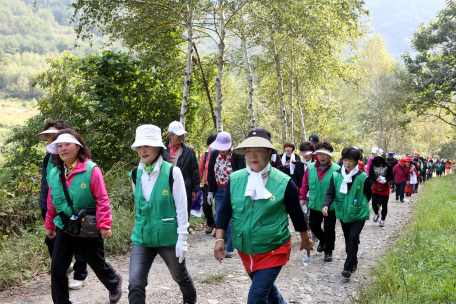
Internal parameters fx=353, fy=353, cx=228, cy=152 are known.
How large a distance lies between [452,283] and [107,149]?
10.2 meters

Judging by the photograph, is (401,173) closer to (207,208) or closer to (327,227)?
(327,227)

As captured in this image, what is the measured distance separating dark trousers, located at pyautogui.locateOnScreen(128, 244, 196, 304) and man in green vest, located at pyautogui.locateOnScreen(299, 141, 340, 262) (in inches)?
128

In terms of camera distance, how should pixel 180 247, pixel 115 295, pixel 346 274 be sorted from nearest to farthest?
pixel 180 247, pixel 115 295, pixel 346 274

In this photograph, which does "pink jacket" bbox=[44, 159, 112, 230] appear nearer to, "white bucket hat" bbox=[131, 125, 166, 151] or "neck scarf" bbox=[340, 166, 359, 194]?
"white bucket hat" bbox=[131, 125, 166, 151]

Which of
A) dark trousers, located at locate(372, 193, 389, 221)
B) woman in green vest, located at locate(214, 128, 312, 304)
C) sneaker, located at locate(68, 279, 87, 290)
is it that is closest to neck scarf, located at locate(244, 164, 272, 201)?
woman in green vest, located at locate(214, 128, 312, 304)

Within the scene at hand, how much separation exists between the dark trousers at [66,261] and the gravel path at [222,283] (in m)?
0.68

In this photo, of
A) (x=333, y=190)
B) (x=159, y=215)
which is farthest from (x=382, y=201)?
(x=159, y=215)

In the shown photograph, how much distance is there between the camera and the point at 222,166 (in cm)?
636

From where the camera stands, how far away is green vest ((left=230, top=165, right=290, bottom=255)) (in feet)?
9.84

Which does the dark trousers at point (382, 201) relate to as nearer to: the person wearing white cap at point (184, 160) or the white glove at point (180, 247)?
the person wearing white cap at point (184, 160)

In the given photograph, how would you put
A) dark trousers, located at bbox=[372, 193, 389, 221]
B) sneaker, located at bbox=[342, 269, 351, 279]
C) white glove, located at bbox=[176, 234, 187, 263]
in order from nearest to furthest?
white glove, located at bbox=[176, 234, 187, 263]
sneaker, located at bbox=[342, 269, 351, 279]
dark trousers, located at bbox=[372, 193, 389, 221]

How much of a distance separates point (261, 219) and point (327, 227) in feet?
11.4

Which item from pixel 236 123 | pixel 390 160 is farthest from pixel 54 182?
pixel 236 123

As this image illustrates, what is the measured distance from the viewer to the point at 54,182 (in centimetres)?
369
